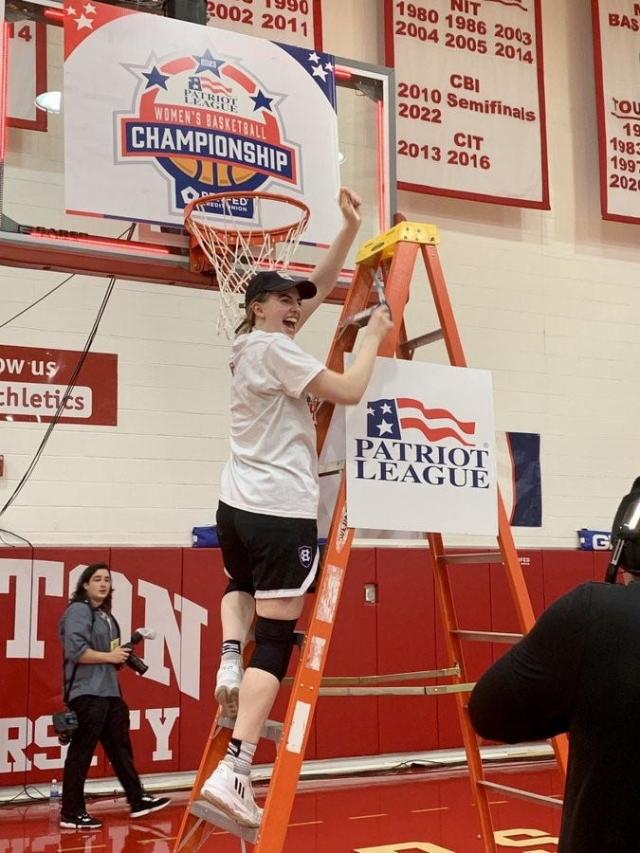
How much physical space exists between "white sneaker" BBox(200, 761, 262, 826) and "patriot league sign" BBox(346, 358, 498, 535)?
3.18ft

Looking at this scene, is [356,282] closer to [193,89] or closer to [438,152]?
[193,89]

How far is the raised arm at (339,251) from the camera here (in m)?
3.97

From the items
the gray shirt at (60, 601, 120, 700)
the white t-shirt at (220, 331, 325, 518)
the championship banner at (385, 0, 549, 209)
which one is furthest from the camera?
the championship banner at (385, 0, 549, 209)

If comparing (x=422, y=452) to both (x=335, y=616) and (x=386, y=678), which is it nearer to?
(x=335, y=616)

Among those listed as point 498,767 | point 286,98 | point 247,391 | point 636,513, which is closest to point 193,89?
point 286,98

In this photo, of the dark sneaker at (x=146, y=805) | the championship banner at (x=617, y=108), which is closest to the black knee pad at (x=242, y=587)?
the dark sneaker at (x=146, y=805)

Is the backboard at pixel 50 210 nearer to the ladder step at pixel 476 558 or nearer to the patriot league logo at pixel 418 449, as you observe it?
the patriot league logo at pixel 418 449

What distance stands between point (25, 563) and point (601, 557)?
5.85 meters

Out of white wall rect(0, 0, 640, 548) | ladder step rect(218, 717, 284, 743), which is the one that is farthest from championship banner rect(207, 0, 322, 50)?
ladder step rect(218, 717, 284, 743)

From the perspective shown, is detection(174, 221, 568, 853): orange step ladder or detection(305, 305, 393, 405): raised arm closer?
detection(174, 221, 568, 853): orange step ladder

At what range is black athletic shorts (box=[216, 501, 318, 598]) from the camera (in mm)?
3441

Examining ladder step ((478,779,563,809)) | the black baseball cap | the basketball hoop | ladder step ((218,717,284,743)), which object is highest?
the basketball hoop

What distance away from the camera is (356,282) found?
4.26 metres

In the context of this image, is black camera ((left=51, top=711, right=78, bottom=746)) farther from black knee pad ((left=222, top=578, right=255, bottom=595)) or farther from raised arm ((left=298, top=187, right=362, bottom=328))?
raised arm ((left=298, top=187, right=362, bottom=328))
